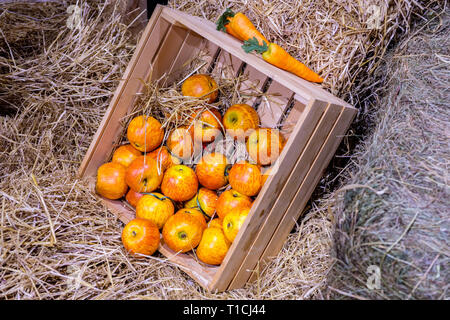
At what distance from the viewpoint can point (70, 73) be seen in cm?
297

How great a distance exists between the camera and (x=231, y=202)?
240cm

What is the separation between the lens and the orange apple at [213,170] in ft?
8.37

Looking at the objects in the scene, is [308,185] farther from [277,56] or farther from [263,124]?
[277,56]

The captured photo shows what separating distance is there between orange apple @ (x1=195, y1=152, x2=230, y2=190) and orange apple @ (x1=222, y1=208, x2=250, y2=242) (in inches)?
13.2

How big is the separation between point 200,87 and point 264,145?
637 mm

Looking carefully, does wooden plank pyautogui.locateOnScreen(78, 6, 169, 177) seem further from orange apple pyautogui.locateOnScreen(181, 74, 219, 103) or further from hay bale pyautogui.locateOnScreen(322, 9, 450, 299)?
hay bale pyautogui.locateOnScreen(322, 9, 450, 299)

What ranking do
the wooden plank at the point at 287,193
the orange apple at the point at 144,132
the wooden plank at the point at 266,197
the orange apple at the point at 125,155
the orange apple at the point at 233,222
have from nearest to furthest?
the wooden plank at the point at 266,197
the wooden plank at the point at 287,193
the orange apple at the point at 233,222
the orange apple at the point at 144,132
the orange apple at the point at 125,155

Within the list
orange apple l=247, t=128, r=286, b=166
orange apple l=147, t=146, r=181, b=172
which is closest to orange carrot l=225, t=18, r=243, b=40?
orange apple l=247, t=128, r=286, b=166

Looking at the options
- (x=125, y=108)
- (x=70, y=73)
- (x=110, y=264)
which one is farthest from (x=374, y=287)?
(x=70, y=73)

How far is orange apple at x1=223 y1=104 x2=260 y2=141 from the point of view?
256cm

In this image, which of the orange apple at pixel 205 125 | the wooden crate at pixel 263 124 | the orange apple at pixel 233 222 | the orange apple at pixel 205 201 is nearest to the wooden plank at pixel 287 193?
the wooden crate at pixel 263 124

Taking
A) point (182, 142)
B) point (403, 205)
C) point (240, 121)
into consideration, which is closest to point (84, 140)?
point (182, 142)

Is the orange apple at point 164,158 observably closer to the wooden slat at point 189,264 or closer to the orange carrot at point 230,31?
the wooden slat at point 189,264
